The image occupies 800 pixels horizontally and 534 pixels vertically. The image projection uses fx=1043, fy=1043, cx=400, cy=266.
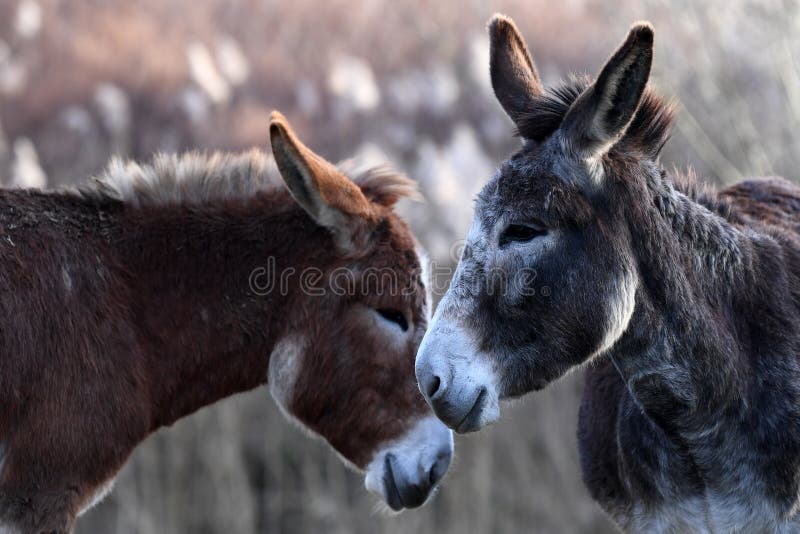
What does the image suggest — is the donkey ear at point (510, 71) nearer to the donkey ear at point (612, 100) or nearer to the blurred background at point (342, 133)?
the donkey ear at point (612, 100)

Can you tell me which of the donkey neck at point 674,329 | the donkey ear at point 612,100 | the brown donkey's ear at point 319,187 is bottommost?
the brown donkey's ear at point 319,187

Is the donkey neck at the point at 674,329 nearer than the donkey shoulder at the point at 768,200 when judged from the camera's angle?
Yes

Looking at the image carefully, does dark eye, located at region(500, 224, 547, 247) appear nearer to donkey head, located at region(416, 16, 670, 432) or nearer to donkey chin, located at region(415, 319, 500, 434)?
donkey head, located at region(416, 16, 670, 432)

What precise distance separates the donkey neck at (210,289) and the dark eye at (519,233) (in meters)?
1.12

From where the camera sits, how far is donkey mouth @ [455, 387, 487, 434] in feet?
9.26

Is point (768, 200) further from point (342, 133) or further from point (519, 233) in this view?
point (342, 133)

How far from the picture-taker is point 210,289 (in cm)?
383

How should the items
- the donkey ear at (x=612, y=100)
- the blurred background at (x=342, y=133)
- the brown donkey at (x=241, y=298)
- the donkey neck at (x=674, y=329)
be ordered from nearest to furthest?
the donkey ear at (x=612, y=100) < the donkey neck at (x=674, y=329) < the brown donkey at (x=241, y=298) < the blurred background at (x=342, y=133)

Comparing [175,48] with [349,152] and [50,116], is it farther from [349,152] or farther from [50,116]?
[349,152]

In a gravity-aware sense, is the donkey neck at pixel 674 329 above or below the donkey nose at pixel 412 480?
above

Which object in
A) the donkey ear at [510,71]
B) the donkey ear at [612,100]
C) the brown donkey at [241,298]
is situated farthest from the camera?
the brown donkey at [241,298]

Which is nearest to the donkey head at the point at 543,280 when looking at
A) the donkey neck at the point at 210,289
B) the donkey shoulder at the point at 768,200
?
the donkey shoulder at the point at 768,200

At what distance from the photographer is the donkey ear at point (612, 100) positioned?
105 inches

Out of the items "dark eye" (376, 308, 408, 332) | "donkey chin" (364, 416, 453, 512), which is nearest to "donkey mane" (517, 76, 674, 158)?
"dark eye" (376, 308, 408, 332)
